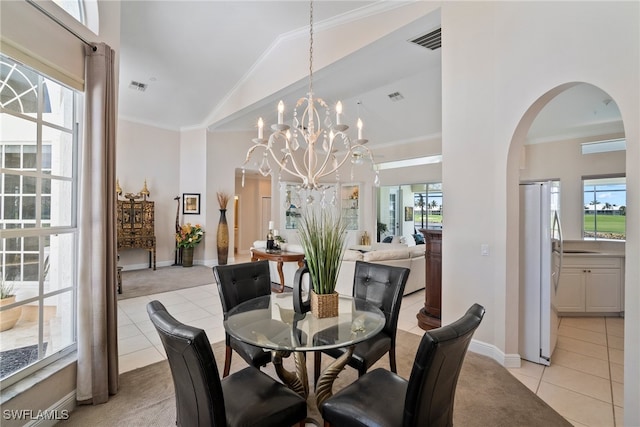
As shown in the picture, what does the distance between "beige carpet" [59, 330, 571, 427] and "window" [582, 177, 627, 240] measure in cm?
362

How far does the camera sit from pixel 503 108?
8.84 ft

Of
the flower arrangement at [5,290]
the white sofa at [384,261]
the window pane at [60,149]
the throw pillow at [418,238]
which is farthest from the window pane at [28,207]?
the throw pillow at [418,238]

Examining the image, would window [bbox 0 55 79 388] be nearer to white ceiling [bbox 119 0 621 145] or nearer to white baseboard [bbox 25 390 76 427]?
white baseboard [bbox 25 390 76 427]

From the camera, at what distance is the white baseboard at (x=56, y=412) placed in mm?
1806

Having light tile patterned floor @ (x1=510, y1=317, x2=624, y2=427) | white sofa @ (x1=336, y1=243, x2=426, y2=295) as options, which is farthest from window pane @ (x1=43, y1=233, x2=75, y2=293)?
light tile patterned floor @ (x1=510, y1=317, x2=624, y2=427)

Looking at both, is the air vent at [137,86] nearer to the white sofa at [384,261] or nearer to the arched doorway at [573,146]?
the white sofa at [384,261]

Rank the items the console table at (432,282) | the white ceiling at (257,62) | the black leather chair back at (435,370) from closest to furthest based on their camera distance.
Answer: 1. the black leather chair back at (435,370)
2. the console table at (432,282)
3. the white ceiling at (257,62)

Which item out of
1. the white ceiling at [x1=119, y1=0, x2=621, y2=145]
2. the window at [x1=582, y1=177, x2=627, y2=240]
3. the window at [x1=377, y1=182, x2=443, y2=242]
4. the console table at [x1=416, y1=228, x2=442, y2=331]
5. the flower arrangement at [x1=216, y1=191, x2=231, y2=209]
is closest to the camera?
the console table at [x1=416, y1=228, x2=442, y2=331]

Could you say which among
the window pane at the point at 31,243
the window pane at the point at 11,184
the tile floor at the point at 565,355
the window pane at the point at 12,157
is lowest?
the tile floor at the point at 565,355

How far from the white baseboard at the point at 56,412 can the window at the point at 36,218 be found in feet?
0.93

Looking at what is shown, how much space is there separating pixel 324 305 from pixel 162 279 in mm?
5306

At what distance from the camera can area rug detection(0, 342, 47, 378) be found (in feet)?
5.72

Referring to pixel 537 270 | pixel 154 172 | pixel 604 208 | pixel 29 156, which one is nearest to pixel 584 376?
pixel 537 270

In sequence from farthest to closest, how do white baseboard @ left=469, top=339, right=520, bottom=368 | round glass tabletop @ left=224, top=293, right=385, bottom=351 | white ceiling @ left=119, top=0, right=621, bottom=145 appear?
1. white ceiling @ left=119, top=0, right=621, bottom=145
2. white baseboard @ left=469, top=339, right=520, bottom=368
3. round glass tabletop @ left=224, top=293, right=385, bottom=351
